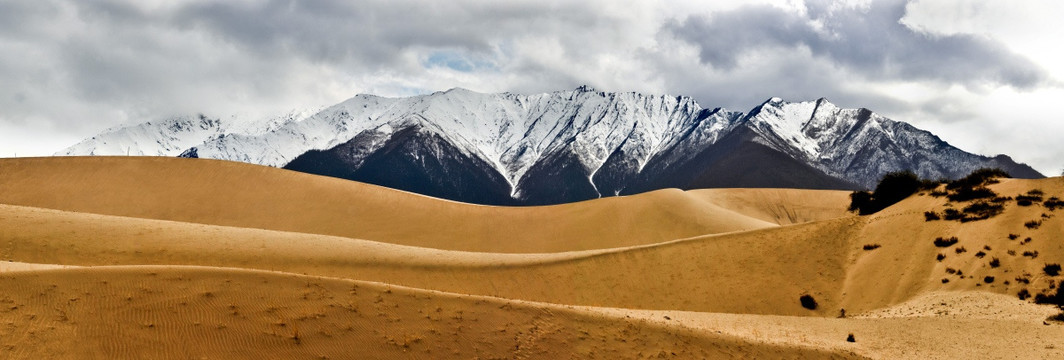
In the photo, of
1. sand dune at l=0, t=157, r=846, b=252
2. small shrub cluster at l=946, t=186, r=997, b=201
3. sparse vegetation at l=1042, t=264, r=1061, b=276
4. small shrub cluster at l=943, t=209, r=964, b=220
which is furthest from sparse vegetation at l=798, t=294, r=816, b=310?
sand dune at l=0, t=157, r=846, b=252

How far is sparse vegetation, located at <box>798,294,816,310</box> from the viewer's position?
3428cm

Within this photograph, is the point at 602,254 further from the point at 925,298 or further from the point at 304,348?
the point at 304,348

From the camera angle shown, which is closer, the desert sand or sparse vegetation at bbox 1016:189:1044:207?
the desert sand

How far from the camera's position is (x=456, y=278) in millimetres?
37250

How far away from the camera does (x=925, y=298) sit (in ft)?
97.1

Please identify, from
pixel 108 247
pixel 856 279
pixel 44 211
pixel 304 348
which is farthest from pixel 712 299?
pixel 44 211

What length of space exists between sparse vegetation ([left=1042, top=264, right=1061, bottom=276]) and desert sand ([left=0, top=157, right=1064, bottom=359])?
264mm

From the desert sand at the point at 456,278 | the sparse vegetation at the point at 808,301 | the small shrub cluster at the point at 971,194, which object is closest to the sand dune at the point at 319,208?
the desert sand at the point at 456,278

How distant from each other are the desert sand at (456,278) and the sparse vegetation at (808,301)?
229mm

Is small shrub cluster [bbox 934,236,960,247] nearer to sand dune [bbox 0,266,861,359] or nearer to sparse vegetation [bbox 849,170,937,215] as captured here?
sparse vegetation [bbox 849,170,937,215]

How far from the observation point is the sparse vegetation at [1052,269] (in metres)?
28.1

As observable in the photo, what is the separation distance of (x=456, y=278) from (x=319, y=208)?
31537 millimetres

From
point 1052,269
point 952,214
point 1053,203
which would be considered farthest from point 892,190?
point 1052,269

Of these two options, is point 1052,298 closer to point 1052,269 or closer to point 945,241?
point 1052,269
